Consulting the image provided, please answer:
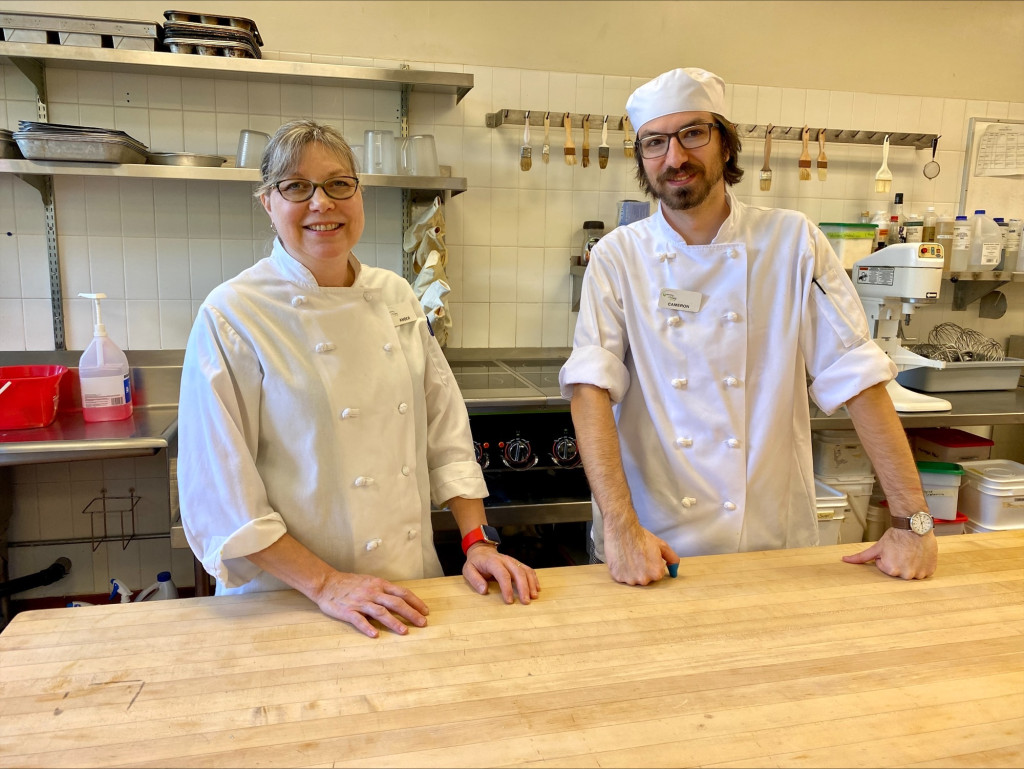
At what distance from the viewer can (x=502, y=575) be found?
3.81ft

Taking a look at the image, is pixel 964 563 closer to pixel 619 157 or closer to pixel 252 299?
pixel 252 299

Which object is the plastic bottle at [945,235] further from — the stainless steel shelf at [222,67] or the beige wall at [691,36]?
the stainless steel shelf at [222,67]

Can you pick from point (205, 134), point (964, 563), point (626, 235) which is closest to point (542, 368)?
point (626, 235)

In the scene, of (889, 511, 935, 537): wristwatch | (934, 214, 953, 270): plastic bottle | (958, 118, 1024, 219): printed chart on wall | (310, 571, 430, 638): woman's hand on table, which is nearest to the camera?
(310, 571, 430, 638): woman's hand on table

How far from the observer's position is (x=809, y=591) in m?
1.19

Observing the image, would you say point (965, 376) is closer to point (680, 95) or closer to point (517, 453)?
point (517, 453)

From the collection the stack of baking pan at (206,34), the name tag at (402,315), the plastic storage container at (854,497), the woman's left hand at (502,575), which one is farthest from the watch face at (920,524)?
the stack of baking pan at (206,34)


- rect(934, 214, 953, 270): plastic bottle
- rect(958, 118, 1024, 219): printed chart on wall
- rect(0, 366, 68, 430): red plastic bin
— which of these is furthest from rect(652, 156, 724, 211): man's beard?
rect(958, 118, 1024, 219): printed chart on wall

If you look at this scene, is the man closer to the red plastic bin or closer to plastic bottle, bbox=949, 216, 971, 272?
the red plastic bin

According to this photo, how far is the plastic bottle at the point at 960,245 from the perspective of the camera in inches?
120

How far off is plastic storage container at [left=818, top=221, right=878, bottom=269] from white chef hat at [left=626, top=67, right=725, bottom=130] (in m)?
1.64

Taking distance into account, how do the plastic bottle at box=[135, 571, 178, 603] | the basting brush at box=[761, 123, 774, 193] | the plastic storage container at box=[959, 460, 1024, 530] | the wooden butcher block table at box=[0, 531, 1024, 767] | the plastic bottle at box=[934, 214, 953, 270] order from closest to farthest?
the wooden butcher block table at box=[0, 531, 1024, 767]
the plastic bottle at box=[135, 571, 178, 603]
the plastic storage container at box=[959, 460, 1024, 530]
the basting brush at box=[761, 123, 774, 193]
the plastic bottle at box=[934, 214, 953, 270]

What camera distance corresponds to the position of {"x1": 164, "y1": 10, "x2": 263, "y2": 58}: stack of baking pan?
234 centimetres

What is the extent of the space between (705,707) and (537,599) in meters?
0.33
